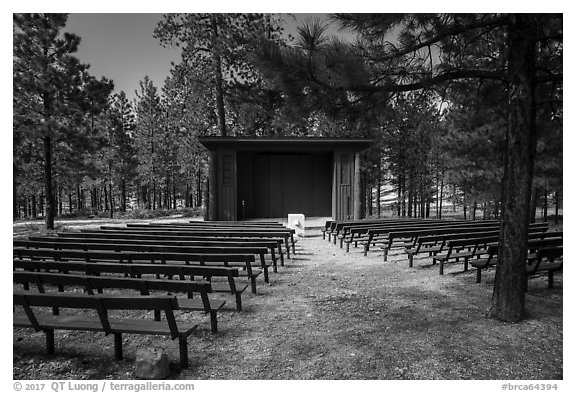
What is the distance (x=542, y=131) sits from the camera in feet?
16.6

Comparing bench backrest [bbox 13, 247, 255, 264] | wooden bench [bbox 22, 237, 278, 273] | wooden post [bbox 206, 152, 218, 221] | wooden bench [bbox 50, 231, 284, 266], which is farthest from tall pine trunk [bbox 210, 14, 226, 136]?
bench backrest [bbox 13, 247, 255, 264]

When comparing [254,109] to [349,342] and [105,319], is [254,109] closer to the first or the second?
[349,342]

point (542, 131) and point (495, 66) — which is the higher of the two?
point (495, 66)

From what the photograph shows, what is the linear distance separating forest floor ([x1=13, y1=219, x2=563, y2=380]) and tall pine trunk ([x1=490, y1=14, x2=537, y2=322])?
0.56m

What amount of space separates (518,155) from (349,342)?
2703mm

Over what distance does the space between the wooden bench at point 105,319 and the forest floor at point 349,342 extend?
0.28 m

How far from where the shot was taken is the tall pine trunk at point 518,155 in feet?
11.8

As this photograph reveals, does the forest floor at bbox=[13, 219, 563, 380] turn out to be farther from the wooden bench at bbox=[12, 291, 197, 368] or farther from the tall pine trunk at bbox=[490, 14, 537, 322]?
the tall pine trunk at bbox=[490, 14, 537, 322]

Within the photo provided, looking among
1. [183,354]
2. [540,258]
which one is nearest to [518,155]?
[540,258]
